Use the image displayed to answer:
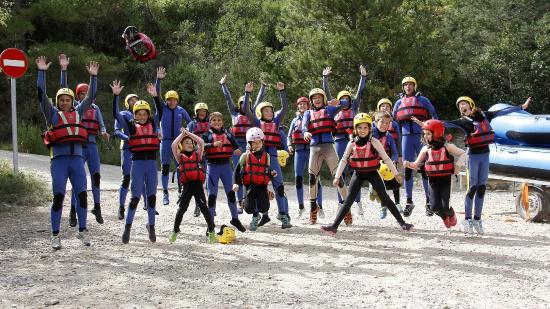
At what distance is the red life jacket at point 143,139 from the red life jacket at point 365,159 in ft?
8.69

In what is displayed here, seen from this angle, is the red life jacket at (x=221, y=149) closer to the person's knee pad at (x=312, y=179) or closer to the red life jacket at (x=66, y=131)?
the person's knee pad at (x=312, y=179)

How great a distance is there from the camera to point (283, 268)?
23.8ft

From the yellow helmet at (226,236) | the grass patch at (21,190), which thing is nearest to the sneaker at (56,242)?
the yellow helmet at (226,236)

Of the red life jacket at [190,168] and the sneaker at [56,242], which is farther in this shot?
the red life jacket at [190,168]

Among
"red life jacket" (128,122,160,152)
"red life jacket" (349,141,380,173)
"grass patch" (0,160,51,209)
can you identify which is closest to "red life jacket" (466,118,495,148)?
"red life jacket" (349,141,380,173)

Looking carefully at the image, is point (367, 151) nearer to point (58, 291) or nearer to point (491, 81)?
point (58, 291)

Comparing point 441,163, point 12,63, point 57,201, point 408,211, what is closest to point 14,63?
point 12,63

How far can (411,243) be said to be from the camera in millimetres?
8734

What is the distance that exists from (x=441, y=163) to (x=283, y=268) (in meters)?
3.11

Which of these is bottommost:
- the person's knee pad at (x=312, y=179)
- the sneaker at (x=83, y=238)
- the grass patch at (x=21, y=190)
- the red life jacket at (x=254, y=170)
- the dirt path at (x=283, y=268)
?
the dirt path at (x=283, y=268)

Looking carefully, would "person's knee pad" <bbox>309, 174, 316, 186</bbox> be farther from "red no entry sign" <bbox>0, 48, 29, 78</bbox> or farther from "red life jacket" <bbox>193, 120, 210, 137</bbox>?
"red no entry sign" <bbox>0, 48, 29, 78</bbox>

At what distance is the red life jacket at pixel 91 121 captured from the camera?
10234mm

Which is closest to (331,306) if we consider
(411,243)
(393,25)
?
(411,243)

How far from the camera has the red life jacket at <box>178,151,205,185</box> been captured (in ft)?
28.3
